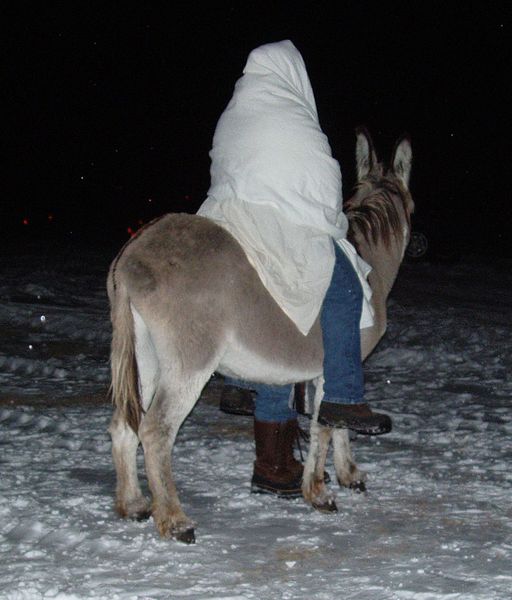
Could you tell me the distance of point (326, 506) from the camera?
4609 mm

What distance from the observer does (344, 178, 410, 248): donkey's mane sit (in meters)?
5.18

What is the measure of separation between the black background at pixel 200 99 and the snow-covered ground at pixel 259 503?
11.1 m

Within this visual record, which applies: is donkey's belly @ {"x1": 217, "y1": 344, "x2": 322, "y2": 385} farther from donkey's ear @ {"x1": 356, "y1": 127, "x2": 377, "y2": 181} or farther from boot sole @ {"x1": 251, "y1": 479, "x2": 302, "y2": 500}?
donkey's ear @ {"x1": 356, "y1": 127, "x2": 377, "y2": 181}

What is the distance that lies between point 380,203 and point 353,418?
4.66ft

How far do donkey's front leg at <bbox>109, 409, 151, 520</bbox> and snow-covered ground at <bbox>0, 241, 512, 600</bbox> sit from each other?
90mm

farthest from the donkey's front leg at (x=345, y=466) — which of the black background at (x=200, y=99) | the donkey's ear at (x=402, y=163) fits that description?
the black background at (x=200, y=99)

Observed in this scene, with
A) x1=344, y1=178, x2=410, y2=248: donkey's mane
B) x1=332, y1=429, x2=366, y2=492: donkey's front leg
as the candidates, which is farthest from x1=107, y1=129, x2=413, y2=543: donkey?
x1=344, y1=178, x2=410, y2=248: donkey's mane

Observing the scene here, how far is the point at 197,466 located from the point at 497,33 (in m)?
39.9

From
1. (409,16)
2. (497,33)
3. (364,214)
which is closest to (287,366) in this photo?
(364,214)

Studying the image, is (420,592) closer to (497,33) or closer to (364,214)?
(364,214)

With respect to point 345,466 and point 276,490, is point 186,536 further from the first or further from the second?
point 345,466

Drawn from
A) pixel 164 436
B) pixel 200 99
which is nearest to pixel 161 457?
pixel 164 436

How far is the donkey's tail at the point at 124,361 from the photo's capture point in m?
4.25

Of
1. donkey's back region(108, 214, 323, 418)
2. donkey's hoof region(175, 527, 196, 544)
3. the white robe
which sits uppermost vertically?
the white robe
